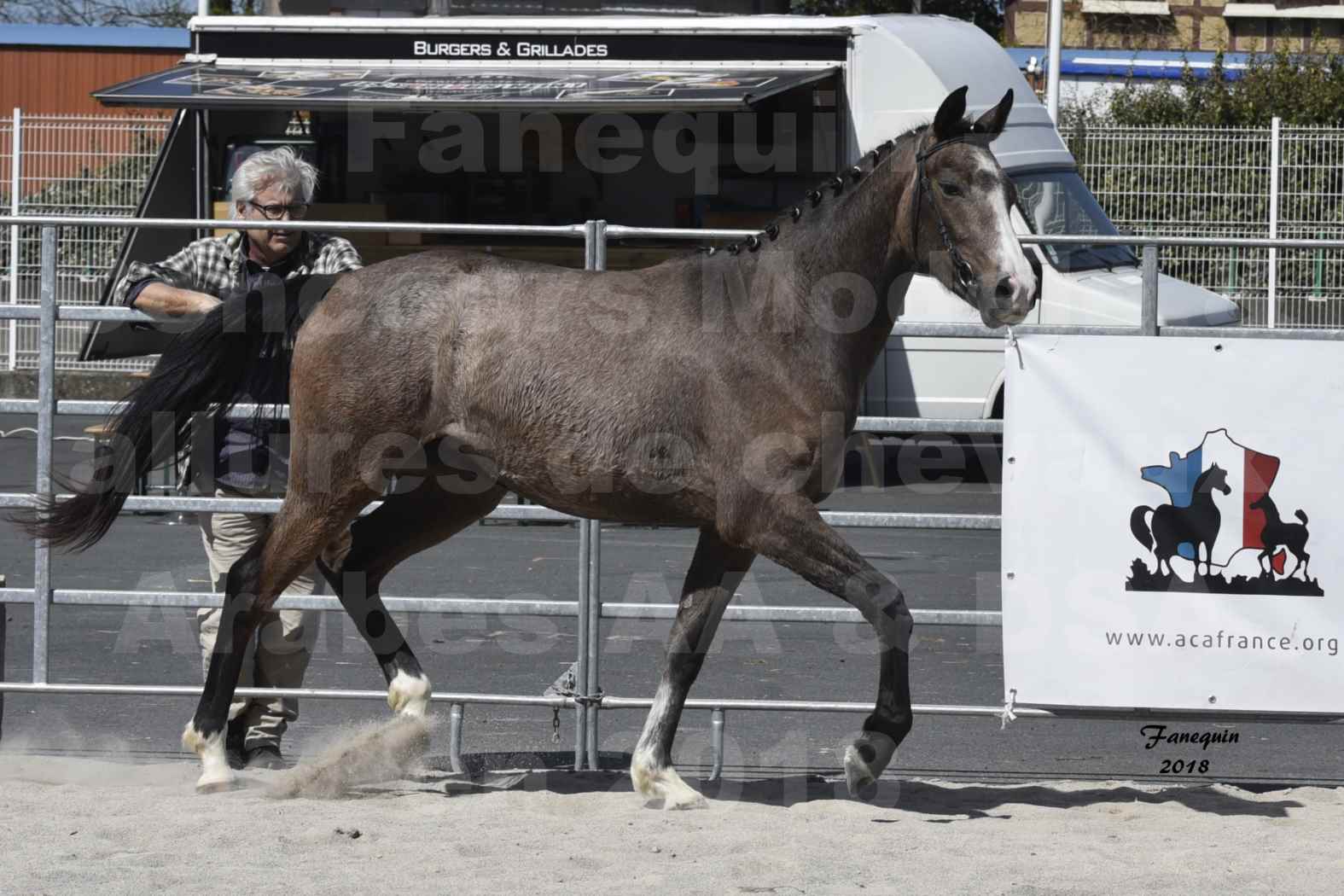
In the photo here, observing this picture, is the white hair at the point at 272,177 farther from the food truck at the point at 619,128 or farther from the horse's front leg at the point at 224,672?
the food truck at the point at 619,128

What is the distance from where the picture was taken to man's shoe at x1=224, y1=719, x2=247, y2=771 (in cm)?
624

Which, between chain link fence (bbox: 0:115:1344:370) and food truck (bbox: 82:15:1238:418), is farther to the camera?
chain link fence (bbox: 0:115:1344:370)

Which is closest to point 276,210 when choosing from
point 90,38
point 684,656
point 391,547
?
point 391,547

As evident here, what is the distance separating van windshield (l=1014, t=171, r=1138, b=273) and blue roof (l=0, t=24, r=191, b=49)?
1622 centimetres

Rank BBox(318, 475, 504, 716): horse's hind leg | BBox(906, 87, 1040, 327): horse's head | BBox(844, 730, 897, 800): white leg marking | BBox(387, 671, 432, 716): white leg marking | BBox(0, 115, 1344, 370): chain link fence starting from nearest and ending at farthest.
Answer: BBox(906, 87, 1040, 327): horse's head
BBox(844, 730, 897, 800): white leg marking
BBox(387, 671, 432, 716): white leg marking
BBox(318, 475, 504, 716): horse's hind leg
BBox(0, 115, 1344, 370): chain link fence

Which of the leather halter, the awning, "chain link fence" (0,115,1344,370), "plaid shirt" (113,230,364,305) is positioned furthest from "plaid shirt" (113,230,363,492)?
"chain link fence" (0,115,1344,370)

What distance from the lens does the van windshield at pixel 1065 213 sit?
44.2ft

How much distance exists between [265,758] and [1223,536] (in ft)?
10.8

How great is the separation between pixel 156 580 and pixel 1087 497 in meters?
6.18

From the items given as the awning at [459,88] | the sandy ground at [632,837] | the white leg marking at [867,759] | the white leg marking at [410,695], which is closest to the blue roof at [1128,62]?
the awning at [459,88]

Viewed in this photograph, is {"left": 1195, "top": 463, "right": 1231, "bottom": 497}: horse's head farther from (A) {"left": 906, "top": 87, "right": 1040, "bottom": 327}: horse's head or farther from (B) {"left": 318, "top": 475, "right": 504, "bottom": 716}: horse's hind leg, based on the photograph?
(B) {"left": 318, "top": 475, "right": 504, "bottom": 716}: horse's hind leg

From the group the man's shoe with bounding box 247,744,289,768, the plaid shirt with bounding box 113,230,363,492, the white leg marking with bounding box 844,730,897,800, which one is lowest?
the man's shoe with bounding box 247,744,289,768

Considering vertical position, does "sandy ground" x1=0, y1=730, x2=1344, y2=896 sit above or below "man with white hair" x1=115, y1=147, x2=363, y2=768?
below

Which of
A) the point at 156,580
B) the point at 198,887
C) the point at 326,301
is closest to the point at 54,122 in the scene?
the point at 156,580
